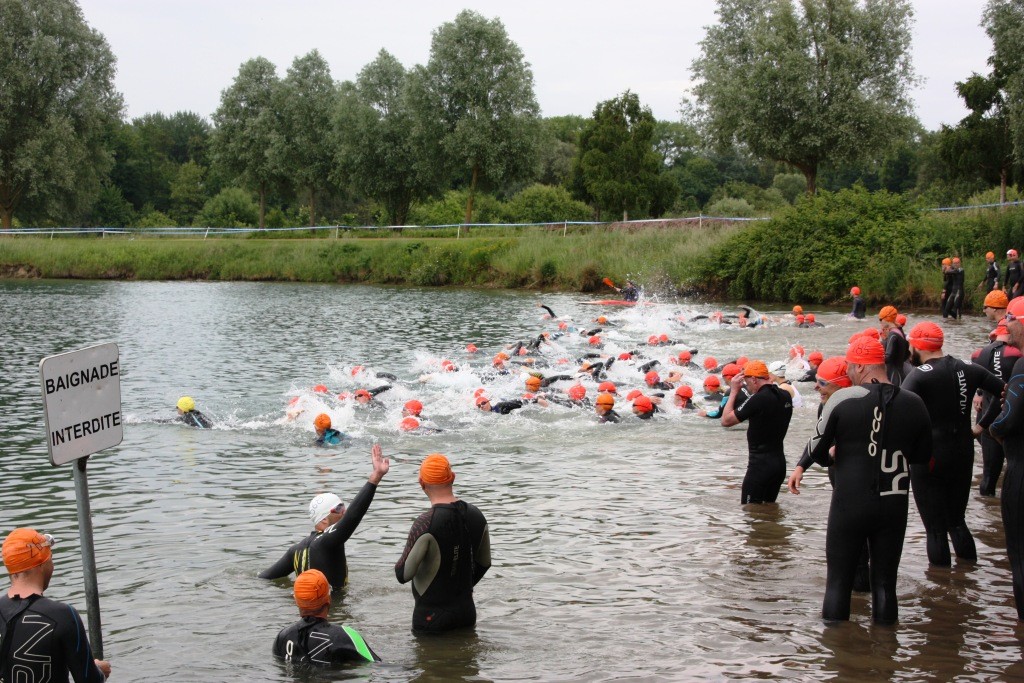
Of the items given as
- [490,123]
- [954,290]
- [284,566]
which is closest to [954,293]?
[954,290]

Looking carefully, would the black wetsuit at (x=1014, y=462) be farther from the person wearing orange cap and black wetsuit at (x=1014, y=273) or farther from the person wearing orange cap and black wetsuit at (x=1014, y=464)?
the person wearing orange cap and black wetsuit at (x=1014, y=273)

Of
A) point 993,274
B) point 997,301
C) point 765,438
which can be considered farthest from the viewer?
point 993,274

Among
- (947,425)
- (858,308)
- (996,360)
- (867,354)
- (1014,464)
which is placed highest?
(867,354)

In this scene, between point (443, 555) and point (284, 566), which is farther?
point (284, 566)

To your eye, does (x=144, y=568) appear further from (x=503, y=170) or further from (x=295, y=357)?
(x=503, y=170)

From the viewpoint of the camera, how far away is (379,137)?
205ft

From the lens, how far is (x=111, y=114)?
61.2 m

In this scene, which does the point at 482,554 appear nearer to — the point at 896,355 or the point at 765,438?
the point at 765,438

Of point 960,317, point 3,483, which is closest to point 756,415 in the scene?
point 3,483

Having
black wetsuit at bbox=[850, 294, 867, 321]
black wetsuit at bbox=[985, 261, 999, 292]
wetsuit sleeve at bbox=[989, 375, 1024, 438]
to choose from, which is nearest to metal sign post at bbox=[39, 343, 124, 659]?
wetsuit sleeve at bbox=[989, 375, 1024, 438]

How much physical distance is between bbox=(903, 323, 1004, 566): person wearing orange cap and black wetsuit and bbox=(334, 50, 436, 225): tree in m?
54.2

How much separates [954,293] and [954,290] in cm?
9

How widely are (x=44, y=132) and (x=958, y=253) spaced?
48.1m

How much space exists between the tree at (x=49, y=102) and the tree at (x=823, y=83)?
3651 cm
